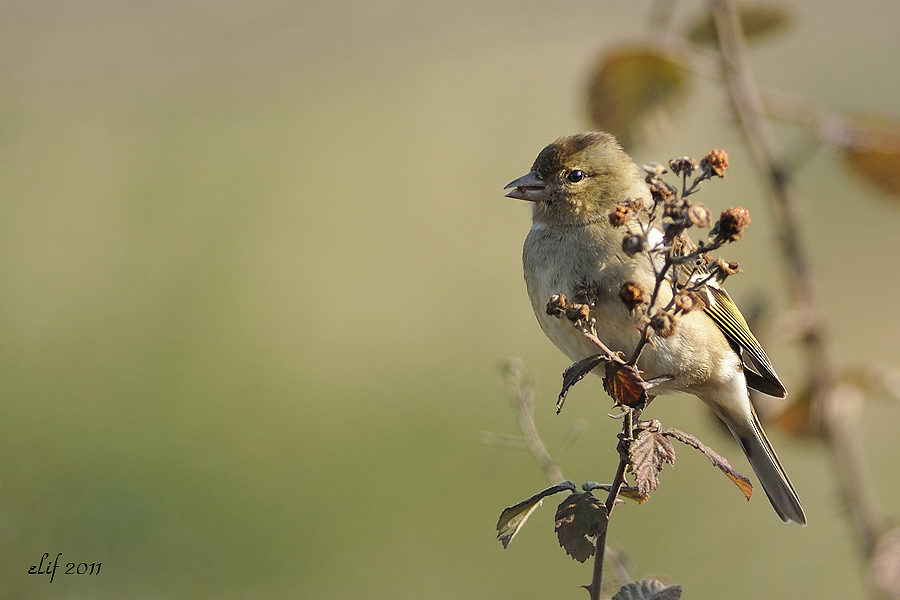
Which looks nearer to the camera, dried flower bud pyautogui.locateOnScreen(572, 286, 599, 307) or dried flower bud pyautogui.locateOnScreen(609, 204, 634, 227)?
dried flower bud pyautogui.locateOnScreen(609, 204, 634, 227)

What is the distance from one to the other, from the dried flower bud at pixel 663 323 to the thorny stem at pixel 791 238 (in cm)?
104

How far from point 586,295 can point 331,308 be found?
20.3ft

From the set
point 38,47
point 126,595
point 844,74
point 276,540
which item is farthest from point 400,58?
point 126,595

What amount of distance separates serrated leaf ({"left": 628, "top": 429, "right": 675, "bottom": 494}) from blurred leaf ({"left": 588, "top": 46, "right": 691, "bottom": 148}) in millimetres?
1287

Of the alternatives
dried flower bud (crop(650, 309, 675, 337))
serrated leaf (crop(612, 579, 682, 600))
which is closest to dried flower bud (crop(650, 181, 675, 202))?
dried flower bud (crop(650, 309, 675, 337))

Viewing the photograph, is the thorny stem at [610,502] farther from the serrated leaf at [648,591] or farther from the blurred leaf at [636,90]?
the blurred leaf at [636,90]

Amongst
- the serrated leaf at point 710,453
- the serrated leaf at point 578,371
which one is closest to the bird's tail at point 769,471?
the serrated leaf at point 710,453

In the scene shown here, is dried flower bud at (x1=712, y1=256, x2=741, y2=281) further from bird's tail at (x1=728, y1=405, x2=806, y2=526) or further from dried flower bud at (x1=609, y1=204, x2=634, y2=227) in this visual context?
bird's tail at (x1=728, y1=405, x2=806, y2=526)

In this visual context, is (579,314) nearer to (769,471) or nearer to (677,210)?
(677,210)

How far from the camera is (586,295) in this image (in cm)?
260

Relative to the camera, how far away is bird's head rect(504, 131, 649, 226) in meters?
3.15

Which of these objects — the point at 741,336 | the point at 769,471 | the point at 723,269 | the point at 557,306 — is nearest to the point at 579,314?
the point at 557,306

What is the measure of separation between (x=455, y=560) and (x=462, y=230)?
3883 millimetres

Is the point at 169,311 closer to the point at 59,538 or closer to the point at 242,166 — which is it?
the point at 242,166
